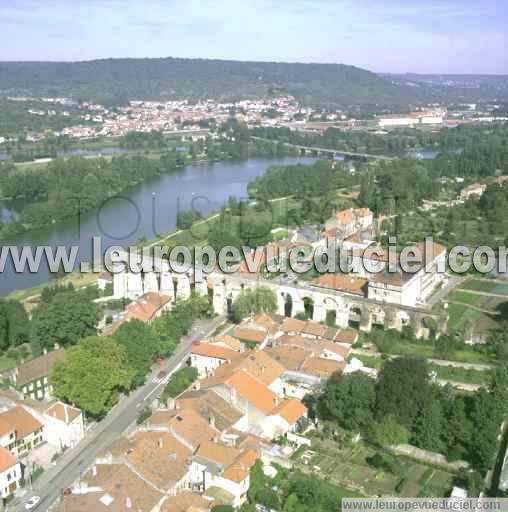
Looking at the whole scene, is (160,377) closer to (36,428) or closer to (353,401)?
(36,428)

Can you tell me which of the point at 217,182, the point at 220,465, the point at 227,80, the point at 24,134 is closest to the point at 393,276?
the point at 220,465

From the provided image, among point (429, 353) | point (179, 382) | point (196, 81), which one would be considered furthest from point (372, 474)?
point (196, 81)

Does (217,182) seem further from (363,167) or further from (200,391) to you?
(200,391)

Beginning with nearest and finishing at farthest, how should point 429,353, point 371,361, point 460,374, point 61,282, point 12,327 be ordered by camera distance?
1. point 460,374
2. point 371,361
3. point 429,353
4. point 12,327
5. point 61,282

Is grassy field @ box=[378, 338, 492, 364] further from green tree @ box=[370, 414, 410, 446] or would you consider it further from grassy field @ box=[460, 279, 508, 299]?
grassy field @ box=[460, 279, 508, 299]

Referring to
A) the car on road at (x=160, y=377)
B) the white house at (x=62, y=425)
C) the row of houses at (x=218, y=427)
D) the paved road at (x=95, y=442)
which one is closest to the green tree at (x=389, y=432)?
the row of houses at (x=218, y=427)

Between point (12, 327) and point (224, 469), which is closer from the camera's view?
point (224, 469)
